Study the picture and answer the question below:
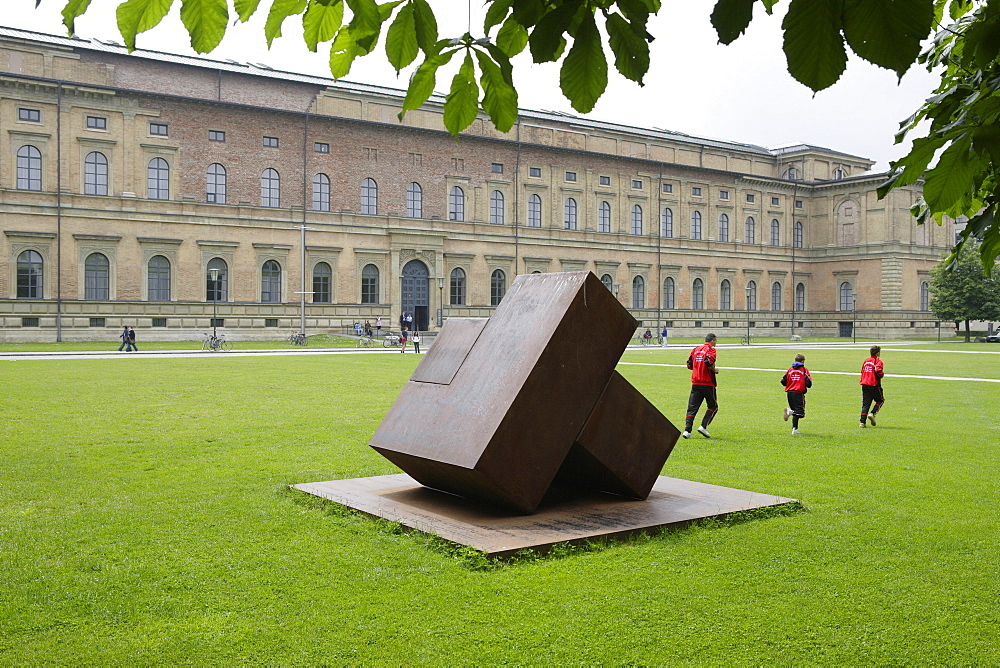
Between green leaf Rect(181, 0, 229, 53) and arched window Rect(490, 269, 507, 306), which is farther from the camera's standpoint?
arched window Rect(490, 269, 507, 306)

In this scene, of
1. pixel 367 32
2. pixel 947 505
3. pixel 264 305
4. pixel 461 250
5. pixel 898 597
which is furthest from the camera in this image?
pixel 461 250

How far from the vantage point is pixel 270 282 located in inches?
1923

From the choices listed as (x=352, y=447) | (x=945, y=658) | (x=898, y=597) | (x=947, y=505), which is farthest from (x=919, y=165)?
(x=352, y=447)

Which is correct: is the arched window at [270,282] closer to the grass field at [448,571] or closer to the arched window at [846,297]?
the grass field at [448,571]

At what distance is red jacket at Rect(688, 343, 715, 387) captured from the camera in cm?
1282

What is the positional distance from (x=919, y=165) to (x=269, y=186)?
161ft

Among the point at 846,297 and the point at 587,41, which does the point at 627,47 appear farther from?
the point at 846,297

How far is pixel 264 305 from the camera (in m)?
48.1

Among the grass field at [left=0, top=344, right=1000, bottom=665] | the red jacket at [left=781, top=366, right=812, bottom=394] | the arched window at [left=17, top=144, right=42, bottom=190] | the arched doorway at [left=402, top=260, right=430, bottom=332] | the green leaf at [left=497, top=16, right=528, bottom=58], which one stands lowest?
the grass field at [left=0, top=344, right=1000, bottom=665]

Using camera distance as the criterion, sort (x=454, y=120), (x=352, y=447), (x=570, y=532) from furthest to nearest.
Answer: (x=352, y=447)
(x=570, y=532)
(x=454, y=120)

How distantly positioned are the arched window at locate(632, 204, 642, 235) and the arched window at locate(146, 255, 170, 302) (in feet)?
104

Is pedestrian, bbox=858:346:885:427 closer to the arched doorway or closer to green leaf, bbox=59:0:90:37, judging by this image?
green leaf, bbox=59:0:90:37

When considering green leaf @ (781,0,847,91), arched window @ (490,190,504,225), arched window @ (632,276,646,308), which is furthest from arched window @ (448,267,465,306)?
green leaf @ (781,0,847,91)

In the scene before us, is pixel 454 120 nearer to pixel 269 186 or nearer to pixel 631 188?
pixel 269 186
